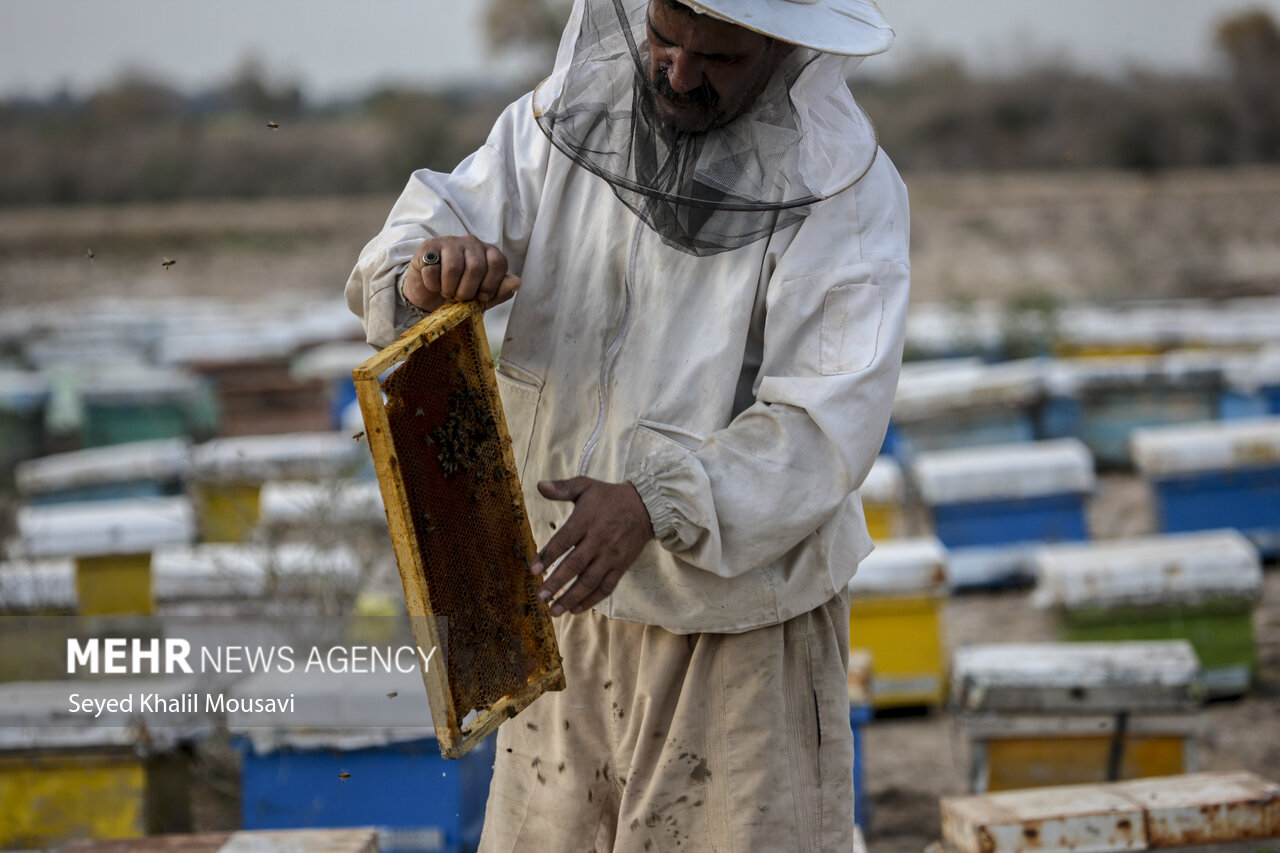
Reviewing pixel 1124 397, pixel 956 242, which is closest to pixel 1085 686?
pixel 1124 397

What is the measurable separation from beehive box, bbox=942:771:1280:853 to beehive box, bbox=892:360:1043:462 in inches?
165

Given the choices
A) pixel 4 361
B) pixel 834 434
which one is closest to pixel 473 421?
pixel 834 434

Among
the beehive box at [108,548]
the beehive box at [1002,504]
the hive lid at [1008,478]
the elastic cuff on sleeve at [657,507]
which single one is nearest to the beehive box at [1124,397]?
the beehive box at [1002,504]

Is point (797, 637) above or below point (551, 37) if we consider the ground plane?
below

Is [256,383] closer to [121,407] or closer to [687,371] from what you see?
[121,407]

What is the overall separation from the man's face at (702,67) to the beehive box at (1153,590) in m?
3.30

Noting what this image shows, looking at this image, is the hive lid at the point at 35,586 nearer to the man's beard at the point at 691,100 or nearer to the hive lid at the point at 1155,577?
the man's beard at the point at 691,100

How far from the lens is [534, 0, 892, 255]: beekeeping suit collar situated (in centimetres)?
200

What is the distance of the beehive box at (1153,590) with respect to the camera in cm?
470

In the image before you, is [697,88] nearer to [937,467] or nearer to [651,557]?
[651,557]

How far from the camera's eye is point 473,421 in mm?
2084

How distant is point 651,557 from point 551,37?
128ft

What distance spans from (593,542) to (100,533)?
369 cm

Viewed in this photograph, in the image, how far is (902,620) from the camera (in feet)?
16.0
